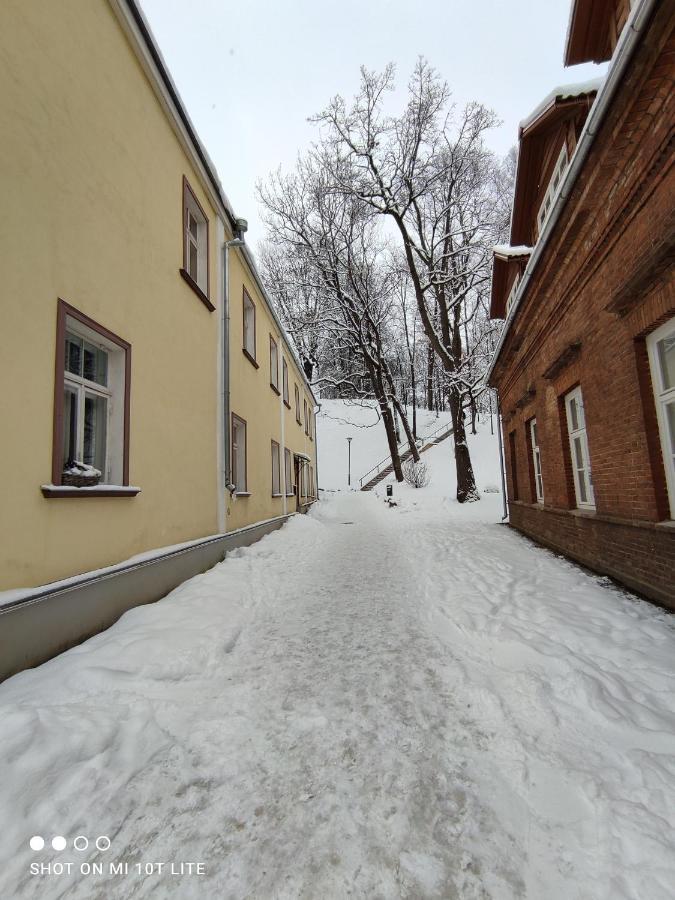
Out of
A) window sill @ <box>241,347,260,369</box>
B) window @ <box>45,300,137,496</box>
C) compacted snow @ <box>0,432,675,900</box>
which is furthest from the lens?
window sill @ <box>241,347,260,369</box>

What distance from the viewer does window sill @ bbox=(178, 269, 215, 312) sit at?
5872mm

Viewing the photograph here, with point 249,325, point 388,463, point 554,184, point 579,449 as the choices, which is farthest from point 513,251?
point 388,463

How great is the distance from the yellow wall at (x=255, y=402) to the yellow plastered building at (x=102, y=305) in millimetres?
839

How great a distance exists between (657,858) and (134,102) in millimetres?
7098

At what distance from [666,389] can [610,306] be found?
114cm

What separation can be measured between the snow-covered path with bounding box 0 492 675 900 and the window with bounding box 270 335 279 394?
881 cm

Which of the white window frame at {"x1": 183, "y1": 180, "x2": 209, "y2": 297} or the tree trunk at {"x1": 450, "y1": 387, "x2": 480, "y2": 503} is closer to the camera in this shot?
the white window frame at {"x1": 183, "y1": 180, "x2": 209, "y2": 297}

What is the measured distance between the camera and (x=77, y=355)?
12.9 ft

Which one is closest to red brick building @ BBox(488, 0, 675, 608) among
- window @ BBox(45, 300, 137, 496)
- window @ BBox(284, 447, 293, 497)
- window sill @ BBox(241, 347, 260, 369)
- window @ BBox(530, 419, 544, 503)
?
window @ BBox(530, 419, 544, 503)

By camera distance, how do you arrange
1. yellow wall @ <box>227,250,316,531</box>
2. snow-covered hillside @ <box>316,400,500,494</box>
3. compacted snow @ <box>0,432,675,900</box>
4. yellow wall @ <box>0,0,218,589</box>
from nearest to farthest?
compacted snow @ <box>0,432,675,900</box> < yellow wall @ <box>0,0,218,589</box> < yellow wall @ <box>227,250,316,531</box> < snow-covered hillside @ <box>316,400,500,494</box>

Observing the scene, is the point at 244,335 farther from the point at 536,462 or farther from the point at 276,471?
the point at 536,462

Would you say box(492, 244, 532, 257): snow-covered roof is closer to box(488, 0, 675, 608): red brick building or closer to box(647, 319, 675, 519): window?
box(488, 0, 675, 608): red brick building

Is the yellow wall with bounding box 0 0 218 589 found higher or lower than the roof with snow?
lower

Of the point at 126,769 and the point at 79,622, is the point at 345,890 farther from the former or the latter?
the point at 79,622
